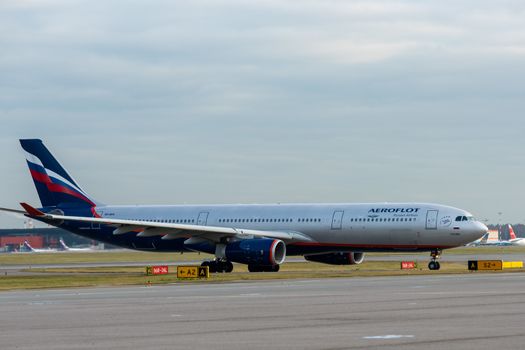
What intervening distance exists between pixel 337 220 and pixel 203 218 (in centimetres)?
999

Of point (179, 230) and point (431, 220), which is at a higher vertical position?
point (431, 220)

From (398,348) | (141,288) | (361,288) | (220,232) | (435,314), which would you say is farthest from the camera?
(220,232)

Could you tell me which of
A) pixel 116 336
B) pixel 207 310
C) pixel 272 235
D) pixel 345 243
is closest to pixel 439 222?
pixel 345 243

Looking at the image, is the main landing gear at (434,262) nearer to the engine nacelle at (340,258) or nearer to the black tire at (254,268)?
the engine nacelle at (340,258)

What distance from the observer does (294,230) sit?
221 ft

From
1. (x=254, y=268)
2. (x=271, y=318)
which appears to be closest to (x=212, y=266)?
(x=254, y=268)

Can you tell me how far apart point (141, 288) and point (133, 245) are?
96.2 ft

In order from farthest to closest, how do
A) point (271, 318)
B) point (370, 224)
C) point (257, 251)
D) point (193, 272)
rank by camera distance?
point (370, 224)
point (257, 251)
point (193, 272)
point (271, 318)

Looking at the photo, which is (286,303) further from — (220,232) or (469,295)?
(220,232)

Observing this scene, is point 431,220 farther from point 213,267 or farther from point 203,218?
point 203,218

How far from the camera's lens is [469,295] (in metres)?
34.5

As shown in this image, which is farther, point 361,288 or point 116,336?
point 361,288

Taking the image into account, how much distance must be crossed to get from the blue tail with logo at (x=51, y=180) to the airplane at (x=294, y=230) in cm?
364

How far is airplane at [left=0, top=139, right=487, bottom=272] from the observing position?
64438 millimetres
